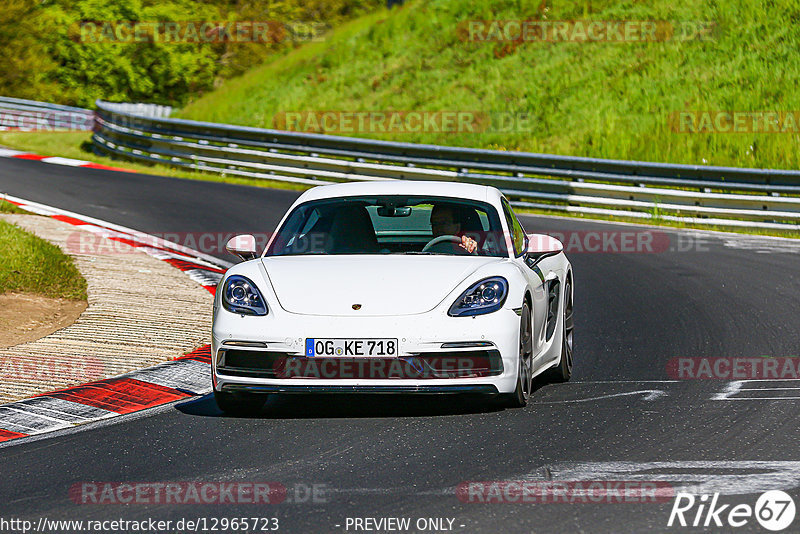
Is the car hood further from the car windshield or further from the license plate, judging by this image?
the car windshield

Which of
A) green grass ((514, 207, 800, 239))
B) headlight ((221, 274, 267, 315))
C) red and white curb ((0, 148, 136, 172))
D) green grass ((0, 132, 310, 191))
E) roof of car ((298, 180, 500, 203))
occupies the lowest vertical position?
green grass ((0, 132, 310, 191))

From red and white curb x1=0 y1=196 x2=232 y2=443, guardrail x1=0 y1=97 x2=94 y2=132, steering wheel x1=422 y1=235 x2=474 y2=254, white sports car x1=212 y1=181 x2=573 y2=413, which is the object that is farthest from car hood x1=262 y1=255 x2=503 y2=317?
guardrail x1=0 y1=97 x2=94 y2=132

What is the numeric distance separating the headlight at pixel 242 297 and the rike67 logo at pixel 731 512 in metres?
2.85

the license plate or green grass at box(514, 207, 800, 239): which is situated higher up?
the license plate

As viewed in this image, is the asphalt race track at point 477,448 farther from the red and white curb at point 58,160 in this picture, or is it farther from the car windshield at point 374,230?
the red and white curb at point 58,160

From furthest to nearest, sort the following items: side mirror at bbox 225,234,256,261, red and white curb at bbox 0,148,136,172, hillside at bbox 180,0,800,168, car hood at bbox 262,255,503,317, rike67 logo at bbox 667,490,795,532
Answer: red and white curb at bbox 0,148,136,172 → hillside at bbox 180,0,800,168 → side mirror at bbox 225,234,256,261 → car hood at bbox 262,255,503,317 → rike67 logo at bbox 667,490,795,532

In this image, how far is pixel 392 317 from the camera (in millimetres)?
6938

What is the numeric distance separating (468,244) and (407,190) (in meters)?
0.62

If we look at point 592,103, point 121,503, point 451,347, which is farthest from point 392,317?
point 592,103

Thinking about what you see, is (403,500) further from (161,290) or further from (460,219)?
(161,290)

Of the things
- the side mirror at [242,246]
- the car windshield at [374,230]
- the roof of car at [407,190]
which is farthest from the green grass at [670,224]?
the side mirror at [242,246]

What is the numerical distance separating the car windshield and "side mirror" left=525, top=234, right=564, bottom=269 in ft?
0.57

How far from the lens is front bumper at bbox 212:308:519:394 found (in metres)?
6.90

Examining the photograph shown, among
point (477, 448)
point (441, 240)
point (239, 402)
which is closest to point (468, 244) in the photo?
point (441, 240)
